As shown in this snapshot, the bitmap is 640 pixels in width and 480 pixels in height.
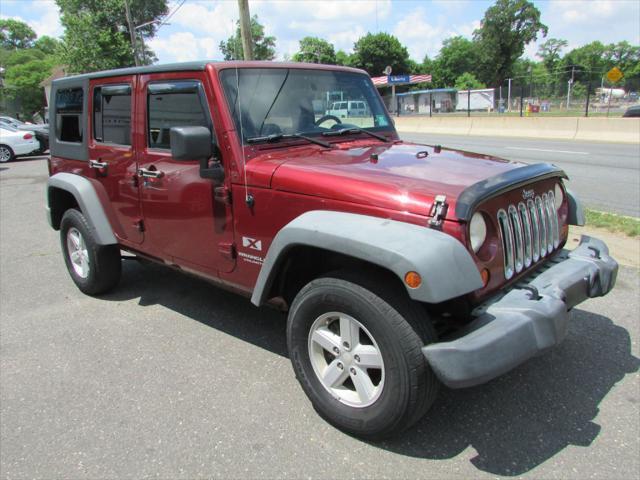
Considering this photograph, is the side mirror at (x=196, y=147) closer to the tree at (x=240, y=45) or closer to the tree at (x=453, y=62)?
the tree at (x=240, y=45)

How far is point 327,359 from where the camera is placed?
9.35ft

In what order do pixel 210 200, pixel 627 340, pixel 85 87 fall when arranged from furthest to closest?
pixel 85 87, pixel 627 340, pixel 210 200

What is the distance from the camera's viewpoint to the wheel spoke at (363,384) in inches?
101

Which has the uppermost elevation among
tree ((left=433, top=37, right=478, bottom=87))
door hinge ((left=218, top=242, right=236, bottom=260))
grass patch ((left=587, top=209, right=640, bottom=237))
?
tree ((left=433, top=37, right=478, bottom=87))

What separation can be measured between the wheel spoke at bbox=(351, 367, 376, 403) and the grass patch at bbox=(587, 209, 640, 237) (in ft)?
15.0

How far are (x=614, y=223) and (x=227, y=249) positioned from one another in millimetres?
5019

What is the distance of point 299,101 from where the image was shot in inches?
139

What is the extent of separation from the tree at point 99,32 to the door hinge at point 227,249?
113 feet

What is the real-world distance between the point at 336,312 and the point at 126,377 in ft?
5.38

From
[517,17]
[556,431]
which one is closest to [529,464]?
[556,431]

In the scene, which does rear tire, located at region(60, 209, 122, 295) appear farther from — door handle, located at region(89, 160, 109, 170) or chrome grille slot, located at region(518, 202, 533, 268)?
chrome grille slot, located at region(518, 202, 533, 268)

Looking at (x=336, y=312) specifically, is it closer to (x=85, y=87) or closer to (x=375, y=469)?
(x=375, y=469)

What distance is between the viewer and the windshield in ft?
10.6

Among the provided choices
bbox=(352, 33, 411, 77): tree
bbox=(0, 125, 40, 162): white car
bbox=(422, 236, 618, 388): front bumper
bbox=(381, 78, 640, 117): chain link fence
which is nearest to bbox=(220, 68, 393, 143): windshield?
bbox=(422, 236, 618, 388): front bumper
